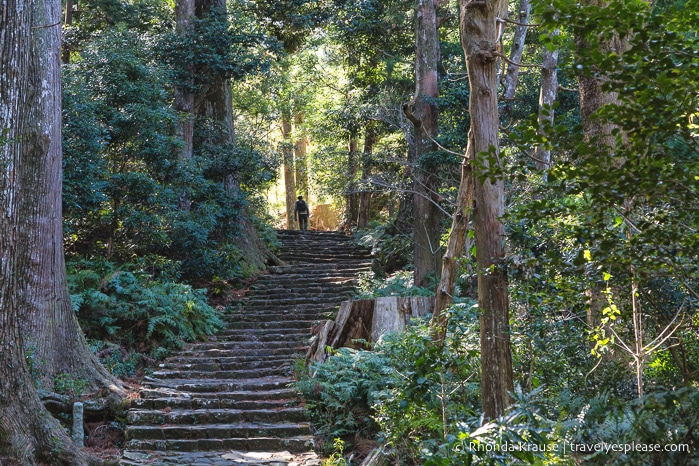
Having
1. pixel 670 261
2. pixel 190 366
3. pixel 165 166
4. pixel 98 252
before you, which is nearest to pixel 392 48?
pixel 165 166

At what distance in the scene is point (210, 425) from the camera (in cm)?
956

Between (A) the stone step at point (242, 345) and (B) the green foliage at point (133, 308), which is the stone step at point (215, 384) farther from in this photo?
(A) the stone step at point (242, 345)

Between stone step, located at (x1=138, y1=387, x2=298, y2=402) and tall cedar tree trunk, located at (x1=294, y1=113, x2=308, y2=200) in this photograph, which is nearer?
stone step, located at (x1=138, y1=387, x2=298, y2=402)

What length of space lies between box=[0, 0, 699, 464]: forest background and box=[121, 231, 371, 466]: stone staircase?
0.54 metres

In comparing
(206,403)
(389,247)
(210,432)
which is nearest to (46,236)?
(206,403)

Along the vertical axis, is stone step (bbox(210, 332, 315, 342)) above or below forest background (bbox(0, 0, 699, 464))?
below

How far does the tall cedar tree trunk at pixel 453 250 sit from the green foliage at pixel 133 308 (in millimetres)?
6239

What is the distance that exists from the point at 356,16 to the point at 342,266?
23.5ft

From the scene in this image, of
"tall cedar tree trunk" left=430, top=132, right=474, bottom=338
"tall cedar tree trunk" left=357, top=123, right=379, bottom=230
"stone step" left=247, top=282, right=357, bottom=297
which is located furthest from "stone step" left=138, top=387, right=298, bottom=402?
"tall cedar tree trunk" left=357, top=123, right=379, bottom=230

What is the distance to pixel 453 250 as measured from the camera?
7.48 m

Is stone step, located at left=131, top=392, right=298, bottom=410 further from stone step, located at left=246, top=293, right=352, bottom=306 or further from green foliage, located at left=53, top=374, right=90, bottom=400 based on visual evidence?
stone step, located at left=246, top=293, right=352, bottom=306

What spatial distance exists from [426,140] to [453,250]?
387 inches

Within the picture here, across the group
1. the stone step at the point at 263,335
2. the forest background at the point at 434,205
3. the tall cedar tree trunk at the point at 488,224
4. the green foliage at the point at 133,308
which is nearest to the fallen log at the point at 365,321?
the forest background at the point at 434,205

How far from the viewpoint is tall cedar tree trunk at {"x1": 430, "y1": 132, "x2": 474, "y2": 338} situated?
7.25m
